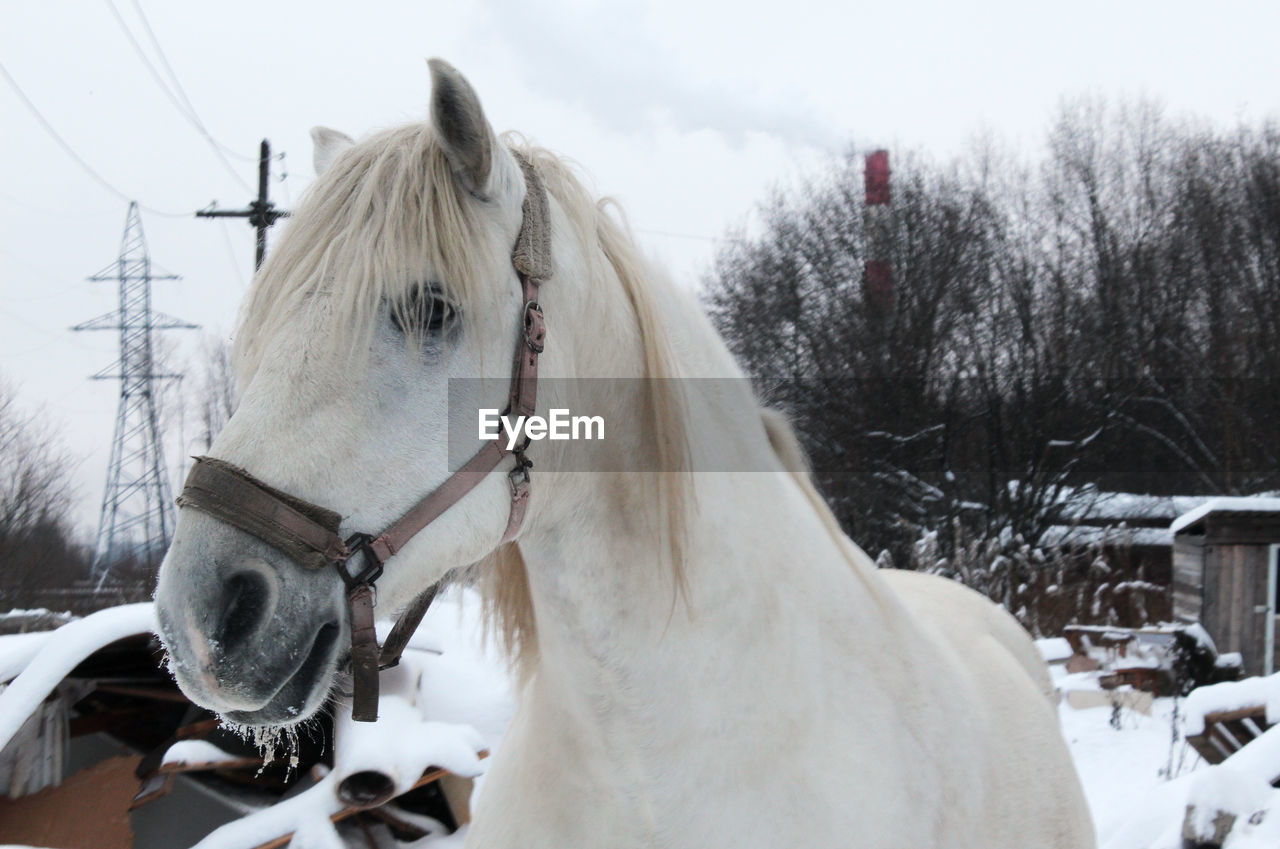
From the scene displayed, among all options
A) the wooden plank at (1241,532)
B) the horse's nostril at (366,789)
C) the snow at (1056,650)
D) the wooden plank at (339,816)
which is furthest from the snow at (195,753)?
the wooden plank at (1241,532)

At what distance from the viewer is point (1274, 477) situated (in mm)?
18422

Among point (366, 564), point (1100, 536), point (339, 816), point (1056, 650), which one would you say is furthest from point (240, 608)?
point (1100, 536)

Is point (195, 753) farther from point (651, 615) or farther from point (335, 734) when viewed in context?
point (651, 615)

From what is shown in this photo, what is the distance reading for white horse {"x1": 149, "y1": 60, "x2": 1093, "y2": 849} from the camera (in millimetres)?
1225

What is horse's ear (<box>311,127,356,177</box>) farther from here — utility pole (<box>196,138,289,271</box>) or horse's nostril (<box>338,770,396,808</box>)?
utility pole (<box>196,138,289,271</box>)

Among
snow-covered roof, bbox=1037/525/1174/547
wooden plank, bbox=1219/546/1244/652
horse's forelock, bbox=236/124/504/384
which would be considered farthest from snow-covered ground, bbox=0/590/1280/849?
snow-covered roof, bbox=1037/525/1174/547

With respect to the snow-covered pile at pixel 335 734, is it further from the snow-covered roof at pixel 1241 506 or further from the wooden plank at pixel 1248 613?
the wooden plank at pixel 1248 613

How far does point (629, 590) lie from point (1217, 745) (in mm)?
5203

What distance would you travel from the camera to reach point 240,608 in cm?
117

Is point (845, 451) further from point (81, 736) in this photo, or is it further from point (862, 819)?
point (862, 819)

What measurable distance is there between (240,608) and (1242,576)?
434 inches

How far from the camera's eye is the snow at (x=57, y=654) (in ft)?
10.0

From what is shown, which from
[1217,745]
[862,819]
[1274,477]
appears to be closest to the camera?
[862,819]

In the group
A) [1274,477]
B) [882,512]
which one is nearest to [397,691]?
[882,512]
